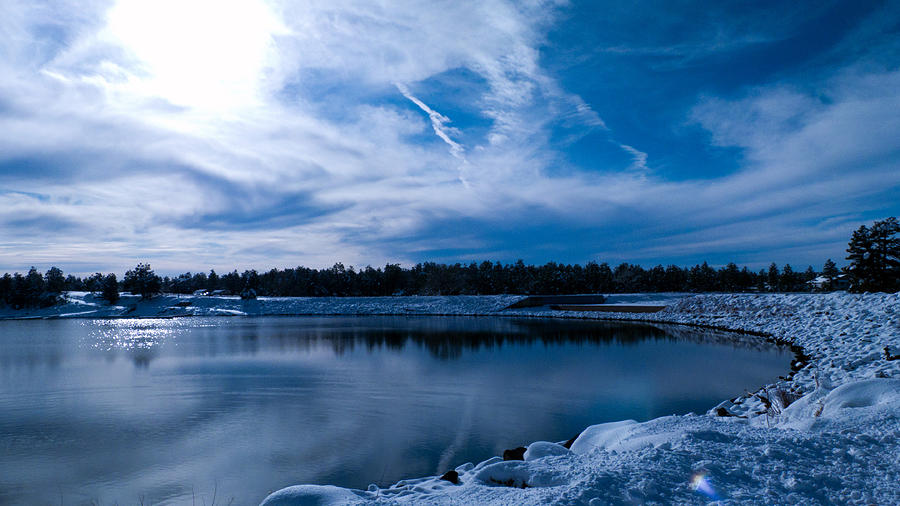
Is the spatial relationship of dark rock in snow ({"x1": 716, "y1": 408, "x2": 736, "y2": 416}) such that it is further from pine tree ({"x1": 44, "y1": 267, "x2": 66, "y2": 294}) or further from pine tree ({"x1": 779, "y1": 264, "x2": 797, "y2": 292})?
pine tree ({"x1": 44, "y1": 267, "x2": 66, "y2": 294})

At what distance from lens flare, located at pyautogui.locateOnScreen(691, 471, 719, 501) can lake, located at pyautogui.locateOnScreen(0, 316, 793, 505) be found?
133 inches

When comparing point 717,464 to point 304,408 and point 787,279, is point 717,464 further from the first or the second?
point 787,279

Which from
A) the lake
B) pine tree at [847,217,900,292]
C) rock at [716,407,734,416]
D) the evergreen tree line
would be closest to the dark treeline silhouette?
the evergreen tree line

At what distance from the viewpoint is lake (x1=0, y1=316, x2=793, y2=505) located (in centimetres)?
654

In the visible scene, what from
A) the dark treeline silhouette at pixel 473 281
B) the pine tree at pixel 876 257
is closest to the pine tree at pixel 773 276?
the dark treeline silhouette at pixel 473 281

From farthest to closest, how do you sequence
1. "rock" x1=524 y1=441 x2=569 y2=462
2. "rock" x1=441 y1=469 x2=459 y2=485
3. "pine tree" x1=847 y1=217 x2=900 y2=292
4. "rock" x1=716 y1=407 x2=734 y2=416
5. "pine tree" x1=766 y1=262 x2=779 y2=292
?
"pine tree" x1=766 y1=262 x2=779 y2=292 < "pine tree" x1=847 y1=217 x2=900 y2=292 < "rock" x1=716 y1=407 x2=734 y2=416 < "rock" x1=524 y1=441 x2=569 y2=462 < "rock" x1=441 y1=469 x2=459 y2=485

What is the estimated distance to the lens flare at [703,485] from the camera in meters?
4.03

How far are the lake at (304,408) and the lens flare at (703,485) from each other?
3.38 metres

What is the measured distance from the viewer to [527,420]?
910 cm

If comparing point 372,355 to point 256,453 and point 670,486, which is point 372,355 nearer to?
point 256,453

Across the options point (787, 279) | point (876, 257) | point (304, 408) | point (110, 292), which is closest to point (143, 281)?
point (110, 292)

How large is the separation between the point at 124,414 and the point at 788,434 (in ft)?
37.6

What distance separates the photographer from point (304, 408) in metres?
10.2

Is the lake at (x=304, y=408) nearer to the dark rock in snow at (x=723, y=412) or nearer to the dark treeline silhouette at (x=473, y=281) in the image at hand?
the dark rock in snow at (x=723, y=412)
